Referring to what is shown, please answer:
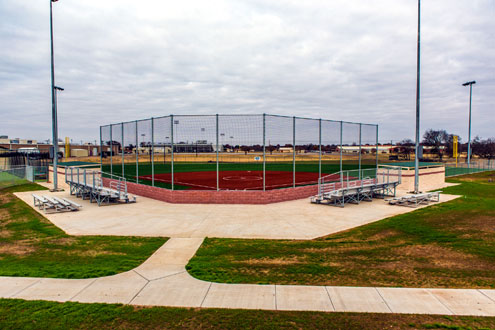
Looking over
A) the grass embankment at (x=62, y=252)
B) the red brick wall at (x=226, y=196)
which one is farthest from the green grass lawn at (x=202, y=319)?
the red brick wall at (x=226, y=196)

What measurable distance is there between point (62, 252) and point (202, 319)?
17.9 feet

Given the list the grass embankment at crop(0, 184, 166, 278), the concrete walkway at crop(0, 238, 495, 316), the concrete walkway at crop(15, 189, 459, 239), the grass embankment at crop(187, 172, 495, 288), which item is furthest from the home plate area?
the concrete walkway at crop(0, 238, 495, 316)

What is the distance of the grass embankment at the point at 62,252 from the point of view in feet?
21.9

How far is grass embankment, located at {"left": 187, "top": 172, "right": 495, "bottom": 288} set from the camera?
6.15 metres

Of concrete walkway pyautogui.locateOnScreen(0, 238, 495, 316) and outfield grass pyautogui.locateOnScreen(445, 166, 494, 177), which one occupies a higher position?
outfield grass pyautogui.locateOnScreen(445, 166, 494, 177)

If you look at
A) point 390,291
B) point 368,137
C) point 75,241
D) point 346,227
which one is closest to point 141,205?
point 75,241

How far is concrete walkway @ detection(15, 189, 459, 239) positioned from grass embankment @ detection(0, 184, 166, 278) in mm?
777

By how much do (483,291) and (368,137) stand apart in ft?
57.7

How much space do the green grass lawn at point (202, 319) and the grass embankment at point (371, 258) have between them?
1250 mm

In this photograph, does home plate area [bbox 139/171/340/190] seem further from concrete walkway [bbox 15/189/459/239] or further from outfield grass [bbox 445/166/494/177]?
outfield grass [bbox 445/166/494/177]

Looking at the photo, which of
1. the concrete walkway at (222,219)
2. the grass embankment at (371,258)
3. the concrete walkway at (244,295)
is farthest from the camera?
the concrete walkway at (222,219)

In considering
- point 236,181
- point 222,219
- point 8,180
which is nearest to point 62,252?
point 222,219

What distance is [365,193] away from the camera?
53.9 ft

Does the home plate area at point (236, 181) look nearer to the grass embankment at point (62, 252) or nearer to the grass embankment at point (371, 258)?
the grass embankment at point (371, 258)
